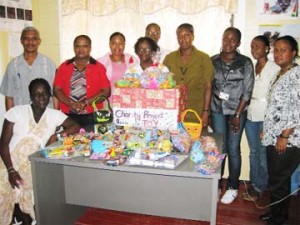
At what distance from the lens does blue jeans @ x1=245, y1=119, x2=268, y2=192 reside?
10.8ft

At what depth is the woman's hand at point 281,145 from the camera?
2467mm

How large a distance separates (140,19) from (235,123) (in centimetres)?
177

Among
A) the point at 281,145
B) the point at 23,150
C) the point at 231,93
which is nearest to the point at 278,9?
the point at 231,93

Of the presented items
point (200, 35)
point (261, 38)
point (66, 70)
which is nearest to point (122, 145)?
point (66, 70)

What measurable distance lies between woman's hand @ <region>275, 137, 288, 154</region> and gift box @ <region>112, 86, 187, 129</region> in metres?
0.82

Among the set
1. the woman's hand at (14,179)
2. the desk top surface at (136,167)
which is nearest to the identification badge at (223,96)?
the desk top surface at (136,167)

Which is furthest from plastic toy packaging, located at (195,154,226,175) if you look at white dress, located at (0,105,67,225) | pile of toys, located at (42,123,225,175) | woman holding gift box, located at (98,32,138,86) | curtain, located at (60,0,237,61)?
curtain, located at (60,0,237,61)

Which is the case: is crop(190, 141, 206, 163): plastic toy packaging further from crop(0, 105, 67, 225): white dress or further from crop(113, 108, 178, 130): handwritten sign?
crop(0, 105, 67, 225): white dress

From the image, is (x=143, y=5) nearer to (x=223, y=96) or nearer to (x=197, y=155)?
(x=223, y=96)

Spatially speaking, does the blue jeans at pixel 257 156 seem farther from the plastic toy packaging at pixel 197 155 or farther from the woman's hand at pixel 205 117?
the plastic toy packaging at pixel 197 155

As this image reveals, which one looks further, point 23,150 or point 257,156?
point 257,156

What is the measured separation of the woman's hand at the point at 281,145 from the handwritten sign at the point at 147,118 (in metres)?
0.87

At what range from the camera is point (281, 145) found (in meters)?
2.48

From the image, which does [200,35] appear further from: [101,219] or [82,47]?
[101,219]
